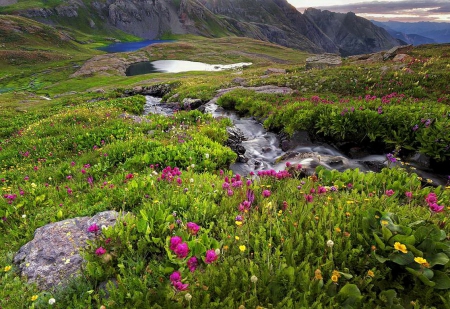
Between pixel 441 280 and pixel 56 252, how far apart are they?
213 inches

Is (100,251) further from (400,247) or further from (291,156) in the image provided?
(291,156)

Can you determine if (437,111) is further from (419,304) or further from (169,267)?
(169,267)

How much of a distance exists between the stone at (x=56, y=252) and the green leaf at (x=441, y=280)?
4.65 m

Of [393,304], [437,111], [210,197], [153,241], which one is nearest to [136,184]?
[210,197]

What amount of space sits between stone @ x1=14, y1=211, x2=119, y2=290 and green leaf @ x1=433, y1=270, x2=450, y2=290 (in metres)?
4.65

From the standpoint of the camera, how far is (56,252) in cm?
442

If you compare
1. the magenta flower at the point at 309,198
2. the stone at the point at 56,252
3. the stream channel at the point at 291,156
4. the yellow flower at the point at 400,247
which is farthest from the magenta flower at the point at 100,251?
the stream channel at the point at 291,156

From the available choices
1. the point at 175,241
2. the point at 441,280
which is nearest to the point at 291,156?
the point at 441,280

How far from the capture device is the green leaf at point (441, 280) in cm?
314

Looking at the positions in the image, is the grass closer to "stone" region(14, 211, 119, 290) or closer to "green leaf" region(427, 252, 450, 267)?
"green leaf" region(427, 252, 450, 267)

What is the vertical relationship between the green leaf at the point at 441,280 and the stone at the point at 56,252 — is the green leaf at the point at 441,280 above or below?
above

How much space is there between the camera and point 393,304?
10.2 feet

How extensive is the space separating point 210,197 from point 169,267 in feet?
7.31

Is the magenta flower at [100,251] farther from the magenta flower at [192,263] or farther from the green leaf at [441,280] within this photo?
the green leaf at [441,280]
